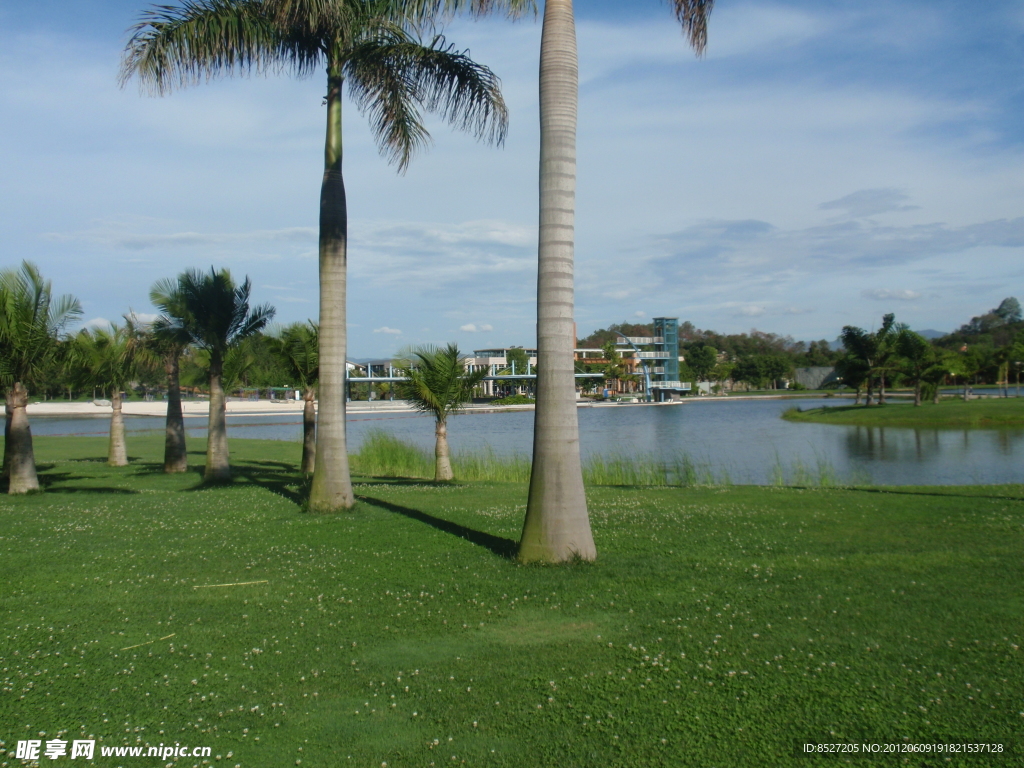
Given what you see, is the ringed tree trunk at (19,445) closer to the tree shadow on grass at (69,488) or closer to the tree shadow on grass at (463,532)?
the tree shadow on grass at (69,488)

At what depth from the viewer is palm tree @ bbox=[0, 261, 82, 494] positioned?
13.8m

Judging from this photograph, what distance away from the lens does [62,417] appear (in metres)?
75.5

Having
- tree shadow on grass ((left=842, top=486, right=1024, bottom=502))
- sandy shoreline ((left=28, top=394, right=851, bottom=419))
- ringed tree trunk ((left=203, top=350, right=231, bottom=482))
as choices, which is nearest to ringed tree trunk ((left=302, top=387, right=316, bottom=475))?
ringed tree trunk ((left=203, top=350, right=231, bottom=482))

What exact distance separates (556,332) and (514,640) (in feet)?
11.3

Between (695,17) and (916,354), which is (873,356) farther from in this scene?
(695,17)

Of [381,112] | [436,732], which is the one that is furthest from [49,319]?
[436,732]

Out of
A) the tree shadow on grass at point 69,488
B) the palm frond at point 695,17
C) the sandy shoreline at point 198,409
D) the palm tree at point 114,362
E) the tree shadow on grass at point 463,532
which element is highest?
the palm frond at point 695,17

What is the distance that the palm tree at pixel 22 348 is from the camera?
45.3 feet

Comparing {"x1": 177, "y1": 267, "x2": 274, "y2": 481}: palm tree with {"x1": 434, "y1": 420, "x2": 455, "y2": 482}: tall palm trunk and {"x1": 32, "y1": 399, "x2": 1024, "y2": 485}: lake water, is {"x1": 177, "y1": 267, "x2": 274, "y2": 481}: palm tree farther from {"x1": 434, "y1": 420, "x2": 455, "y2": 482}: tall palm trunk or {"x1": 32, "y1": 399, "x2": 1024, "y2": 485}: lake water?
{"x1": 32, "y1": 399, "x2": 1024, "y2": 485}: lake water

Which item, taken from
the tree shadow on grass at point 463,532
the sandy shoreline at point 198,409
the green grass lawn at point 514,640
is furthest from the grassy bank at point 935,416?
the tree shadow on grass at point 463,532

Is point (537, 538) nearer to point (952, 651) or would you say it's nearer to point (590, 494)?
point (952, 651)

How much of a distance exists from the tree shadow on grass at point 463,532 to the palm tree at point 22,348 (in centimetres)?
693

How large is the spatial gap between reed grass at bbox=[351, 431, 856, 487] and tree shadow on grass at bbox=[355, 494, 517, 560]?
7.73 metres

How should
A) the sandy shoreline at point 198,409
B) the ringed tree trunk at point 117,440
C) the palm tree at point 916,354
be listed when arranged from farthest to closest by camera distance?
the sandy shoreline at point 198,409, the palm tree at point 916,354, the ringed tree trunk at point 117,440
